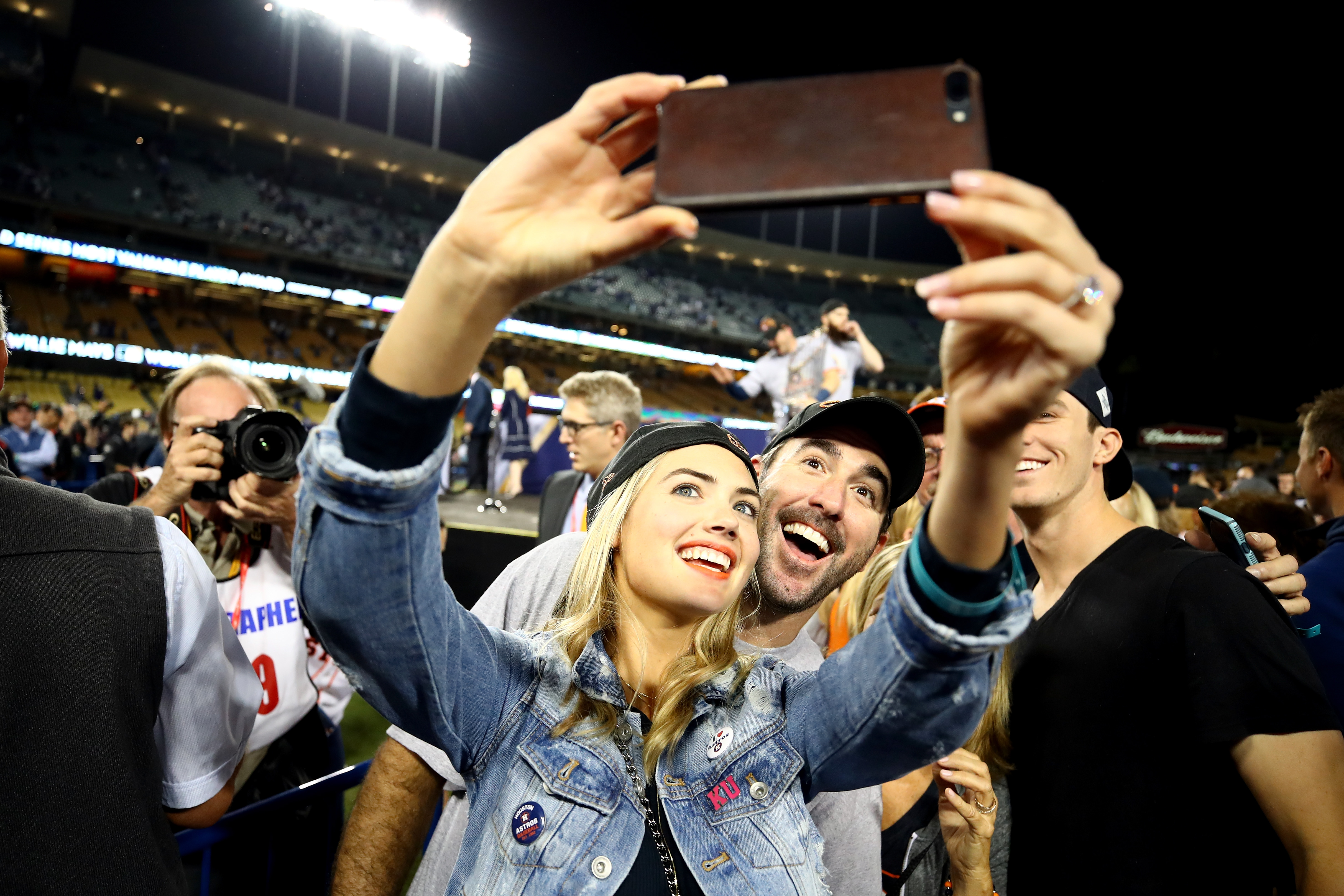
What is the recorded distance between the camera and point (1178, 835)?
1.69m

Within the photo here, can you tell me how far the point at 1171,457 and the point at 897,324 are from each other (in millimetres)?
19598

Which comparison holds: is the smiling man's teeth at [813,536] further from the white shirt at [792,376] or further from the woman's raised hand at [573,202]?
the white shirt at [792,376]

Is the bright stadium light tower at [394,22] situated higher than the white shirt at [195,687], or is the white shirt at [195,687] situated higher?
the bright stadium light tower at [394,22]

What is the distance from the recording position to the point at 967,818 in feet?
5.67

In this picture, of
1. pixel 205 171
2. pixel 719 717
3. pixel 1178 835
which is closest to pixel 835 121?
pixel 719 717

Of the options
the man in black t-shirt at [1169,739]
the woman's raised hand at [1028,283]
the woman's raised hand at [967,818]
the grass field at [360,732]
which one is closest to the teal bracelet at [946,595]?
the woman's raised hand at [1028,283]

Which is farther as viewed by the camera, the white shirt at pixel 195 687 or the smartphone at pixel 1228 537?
the smartphone at pixel 1228 537

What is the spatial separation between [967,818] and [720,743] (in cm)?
76

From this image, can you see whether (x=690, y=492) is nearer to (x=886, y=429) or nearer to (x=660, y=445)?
(x=660, y=445)

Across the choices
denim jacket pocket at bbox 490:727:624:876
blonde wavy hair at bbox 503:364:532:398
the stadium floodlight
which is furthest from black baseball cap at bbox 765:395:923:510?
the stadium floodlight

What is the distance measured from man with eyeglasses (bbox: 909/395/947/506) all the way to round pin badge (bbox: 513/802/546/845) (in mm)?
1856

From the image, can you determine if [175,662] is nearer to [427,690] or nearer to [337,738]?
[427,690]

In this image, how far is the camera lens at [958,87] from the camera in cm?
82

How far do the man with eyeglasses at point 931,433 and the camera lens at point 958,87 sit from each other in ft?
6.14
